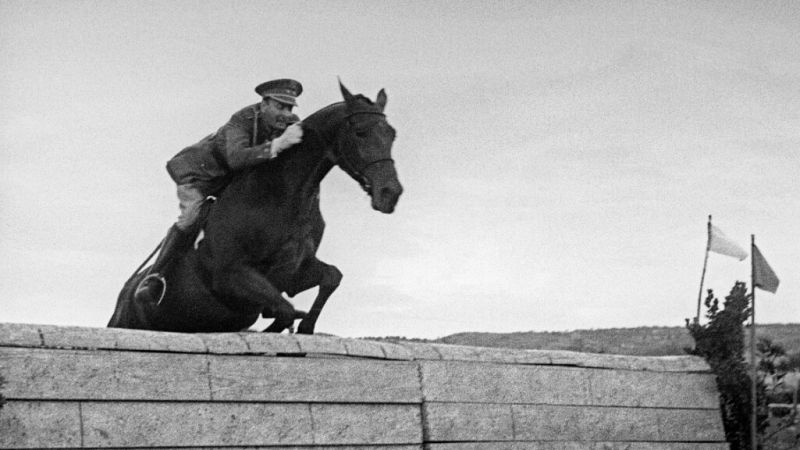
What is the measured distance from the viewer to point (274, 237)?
10.2 m

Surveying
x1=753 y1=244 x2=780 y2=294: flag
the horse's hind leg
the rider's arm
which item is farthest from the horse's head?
x1=753 y1=244 x2=780 y2=294: flag

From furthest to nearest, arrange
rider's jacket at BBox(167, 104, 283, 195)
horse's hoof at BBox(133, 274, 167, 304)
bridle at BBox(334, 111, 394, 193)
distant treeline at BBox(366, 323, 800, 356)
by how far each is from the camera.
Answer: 1. distant treeline at BBox(366, 323, 800, 356)
2. horse's hoof at BBox(133, 274, 167, 304)
3. rider's jacket at BBox(167, 104, 283, 195)
4. bridle at BBox(334, 111, 394, 193)

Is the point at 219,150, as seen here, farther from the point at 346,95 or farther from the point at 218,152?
the point at 346,95

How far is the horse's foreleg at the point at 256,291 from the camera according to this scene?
1012 cm

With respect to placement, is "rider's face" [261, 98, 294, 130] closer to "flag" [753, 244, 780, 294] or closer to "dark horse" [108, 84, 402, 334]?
"dark horse" [108, 84, 402, 334]

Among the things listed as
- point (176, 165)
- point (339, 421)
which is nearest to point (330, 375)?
point (339, 421)

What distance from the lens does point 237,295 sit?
1023cm

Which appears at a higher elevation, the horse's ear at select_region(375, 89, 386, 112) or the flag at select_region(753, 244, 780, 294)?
the horse's ear at select_region(375, 89, 386, 112)

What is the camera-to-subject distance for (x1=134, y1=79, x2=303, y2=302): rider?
417 inches

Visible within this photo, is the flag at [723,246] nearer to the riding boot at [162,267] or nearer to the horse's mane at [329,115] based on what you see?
the horse's mane at [329,115]

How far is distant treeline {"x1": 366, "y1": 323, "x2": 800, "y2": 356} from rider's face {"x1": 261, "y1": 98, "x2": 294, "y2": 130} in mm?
10988

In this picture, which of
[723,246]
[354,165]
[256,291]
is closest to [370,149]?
[354,165]

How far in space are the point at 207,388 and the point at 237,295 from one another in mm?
1889

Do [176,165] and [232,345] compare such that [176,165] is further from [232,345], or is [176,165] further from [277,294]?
[232,345]
